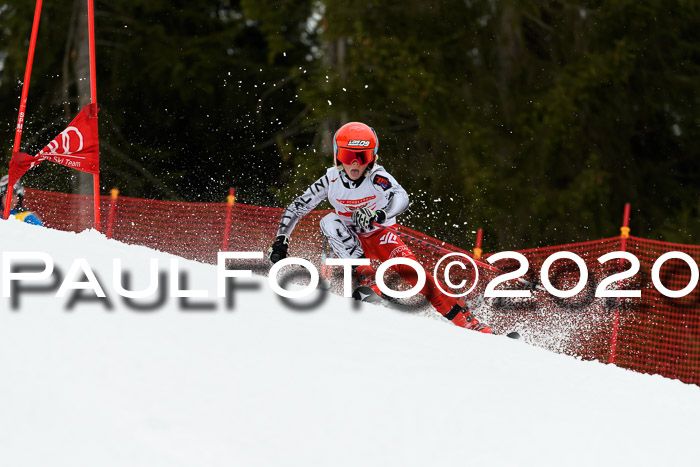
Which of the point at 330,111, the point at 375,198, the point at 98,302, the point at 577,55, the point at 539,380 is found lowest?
the point at 539,380

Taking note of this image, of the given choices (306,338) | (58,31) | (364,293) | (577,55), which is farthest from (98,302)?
(58,31)

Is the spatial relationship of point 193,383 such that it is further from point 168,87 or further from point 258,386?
point 168,87

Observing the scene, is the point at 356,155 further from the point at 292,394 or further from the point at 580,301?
the point at 580,301

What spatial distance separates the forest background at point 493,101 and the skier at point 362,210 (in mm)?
8135

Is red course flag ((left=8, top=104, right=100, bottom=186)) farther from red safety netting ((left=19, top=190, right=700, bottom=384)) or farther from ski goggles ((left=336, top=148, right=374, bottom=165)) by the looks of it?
ski goggles ((left=336, top=148, right=374, bottom=165))

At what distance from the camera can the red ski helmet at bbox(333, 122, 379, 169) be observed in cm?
655

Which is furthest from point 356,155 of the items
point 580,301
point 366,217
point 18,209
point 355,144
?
point 18,209

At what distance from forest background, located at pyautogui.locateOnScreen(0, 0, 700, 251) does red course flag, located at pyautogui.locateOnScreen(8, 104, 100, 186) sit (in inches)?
290

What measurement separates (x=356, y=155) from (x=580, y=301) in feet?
13.9

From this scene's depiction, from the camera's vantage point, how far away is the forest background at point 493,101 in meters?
15.2

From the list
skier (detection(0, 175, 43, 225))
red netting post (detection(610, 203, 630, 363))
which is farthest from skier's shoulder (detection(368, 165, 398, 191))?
skier (detection(0, 175, 43, 225))

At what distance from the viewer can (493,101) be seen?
51.9ft

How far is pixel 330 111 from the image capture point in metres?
15.5

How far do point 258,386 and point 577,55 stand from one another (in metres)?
12.8
